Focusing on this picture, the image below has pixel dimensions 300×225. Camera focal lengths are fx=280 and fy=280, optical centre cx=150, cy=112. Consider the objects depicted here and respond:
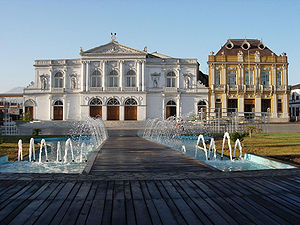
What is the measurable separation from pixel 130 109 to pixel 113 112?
8.83ft

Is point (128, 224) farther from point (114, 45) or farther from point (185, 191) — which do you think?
point (114, 45)

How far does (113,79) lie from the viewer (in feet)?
146

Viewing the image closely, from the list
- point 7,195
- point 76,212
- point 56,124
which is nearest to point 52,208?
point 76,212

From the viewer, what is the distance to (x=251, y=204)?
14.4 ft

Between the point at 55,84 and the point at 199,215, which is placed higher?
the point at 55,84

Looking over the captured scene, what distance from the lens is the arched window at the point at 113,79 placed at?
44.3 m

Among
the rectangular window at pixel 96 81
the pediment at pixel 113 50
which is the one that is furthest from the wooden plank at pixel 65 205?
the rectangular window at pixel 96 81

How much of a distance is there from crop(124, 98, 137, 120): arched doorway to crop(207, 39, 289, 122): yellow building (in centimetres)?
1205

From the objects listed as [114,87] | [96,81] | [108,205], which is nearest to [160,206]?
[108,205]

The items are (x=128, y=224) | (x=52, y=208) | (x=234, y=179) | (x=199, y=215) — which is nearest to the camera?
(x=128, y=224)

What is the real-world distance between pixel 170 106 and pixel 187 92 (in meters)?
3.47

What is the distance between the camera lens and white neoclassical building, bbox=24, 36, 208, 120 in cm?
4362

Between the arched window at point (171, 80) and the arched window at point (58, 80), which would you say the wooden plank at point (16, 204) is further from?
the arched window at point (58, 80)

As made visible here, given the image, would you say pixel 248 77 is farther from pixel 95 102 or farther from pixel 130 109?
pixel 95 102
